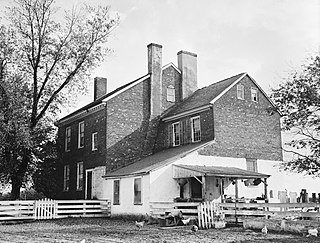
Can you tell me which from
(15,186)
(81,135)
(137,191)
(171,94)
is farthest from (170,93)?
(15,186)

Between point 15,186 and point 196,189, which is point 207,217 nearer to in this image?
point 196,189

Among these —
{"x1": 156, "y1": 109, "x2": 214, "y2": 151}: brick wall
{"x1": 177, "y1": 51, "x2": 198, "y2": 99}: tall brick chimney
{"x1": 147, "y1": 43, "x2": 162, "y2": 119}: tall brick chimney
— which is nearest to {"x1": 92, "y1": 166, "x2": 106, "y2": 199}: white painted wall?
{"x1": 156, "y1": 109, "x2": 214, "y2": 151}: brick wall

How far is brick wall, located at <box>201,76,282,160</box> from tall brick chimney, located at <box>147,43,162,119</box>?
17.5 feet

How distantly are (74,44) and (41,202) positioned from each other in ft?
37.6

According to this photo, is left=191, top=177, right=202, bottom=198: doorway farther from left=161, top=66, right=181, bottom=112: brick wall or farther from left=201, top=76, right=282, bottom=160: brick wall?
left=161, top=66, right=181, bottom=112: brick wall

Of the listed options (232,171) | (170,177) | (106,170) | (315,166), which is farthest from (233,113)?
(315,166)

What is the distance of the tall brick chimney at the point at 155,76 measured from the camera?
3172cm

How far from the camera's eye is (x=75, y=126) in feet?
113

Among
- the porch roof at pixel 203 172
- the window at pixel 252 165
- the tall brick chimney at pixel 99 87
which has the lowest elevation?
the porch roof at pixel 203 172

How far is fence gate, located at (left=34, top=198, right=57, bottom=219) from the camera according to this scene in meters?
25.5

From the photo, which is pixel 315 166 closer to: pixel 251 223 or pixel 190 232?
pixel 251 223

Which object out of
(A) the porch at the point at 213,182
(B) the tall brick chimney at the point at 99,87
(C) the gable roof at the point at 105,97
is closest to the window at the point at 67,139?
(C) the gable roof at the point at 105,97

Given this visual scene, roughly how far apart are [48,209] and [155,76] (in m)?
12.2

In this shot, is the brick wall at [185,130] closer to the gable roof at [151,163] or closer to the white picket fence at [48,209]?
the gable roof at [151,163]
